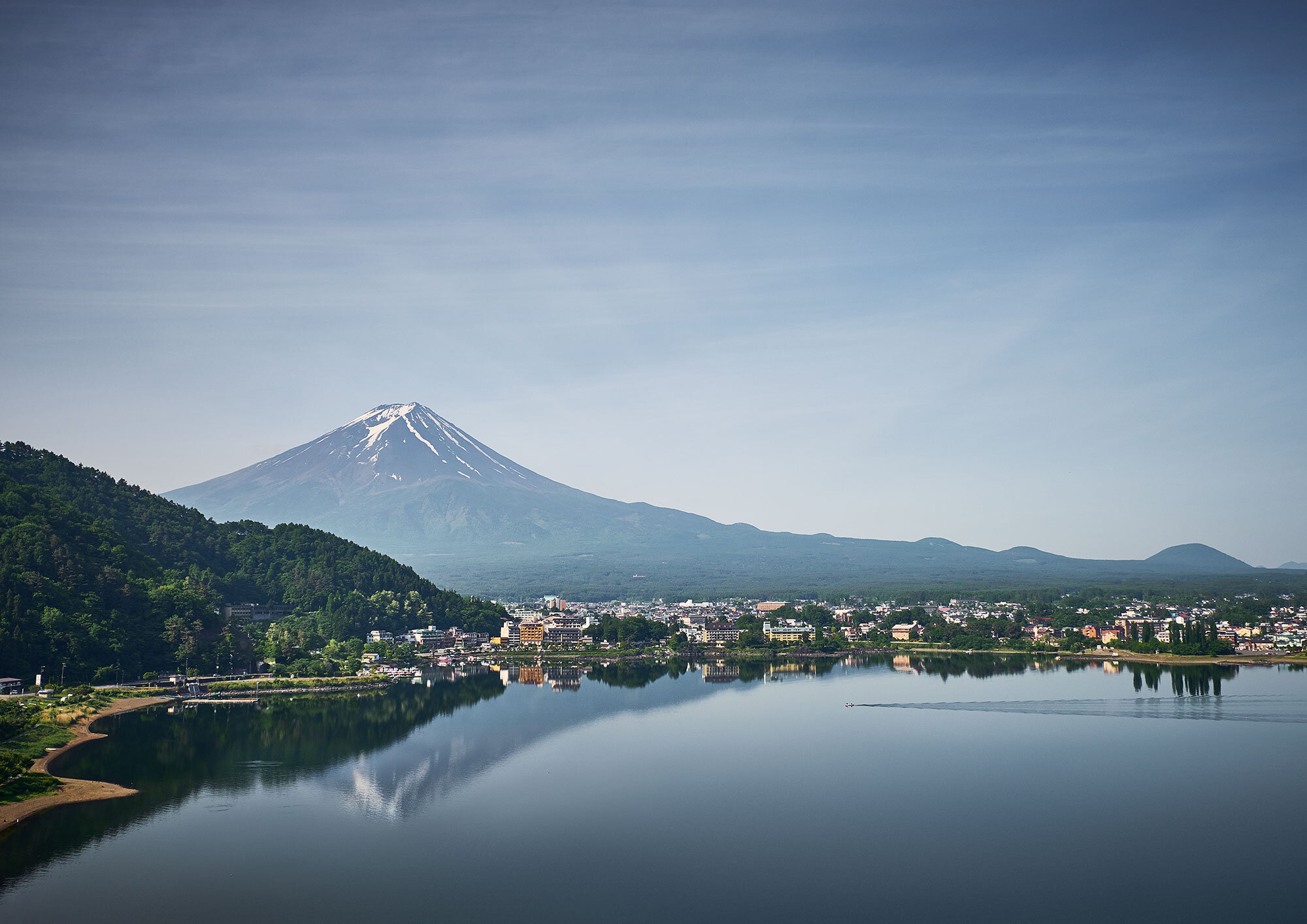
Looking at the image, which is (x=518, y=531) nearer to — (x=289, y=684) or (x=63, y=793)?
(x=289, y=684)

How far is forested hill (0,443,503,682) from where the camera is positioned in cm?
3500

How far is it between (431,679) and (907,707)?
67.9ft

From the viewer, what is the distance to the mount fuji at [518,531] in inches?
4938

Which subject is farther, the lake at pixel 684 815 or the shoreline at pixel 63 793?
the shoreline at pixel 63 793

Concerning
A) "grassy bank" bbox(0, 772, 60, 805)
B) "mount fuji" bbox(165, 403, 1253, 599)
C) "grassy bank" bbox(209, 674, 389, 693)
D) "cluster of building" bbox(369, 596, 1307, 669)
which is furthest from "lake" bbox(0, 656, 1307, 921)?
"mount fuji" bbox(165, 403, 1253, 599)

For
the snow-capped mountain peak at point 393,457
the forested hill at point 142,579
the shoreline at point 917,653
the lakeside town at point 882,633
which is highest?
the snow-capped mountain peak at point 393,457

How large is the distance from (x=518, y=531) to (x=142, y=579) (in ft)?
363

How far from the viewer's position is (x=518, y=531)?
502 feet

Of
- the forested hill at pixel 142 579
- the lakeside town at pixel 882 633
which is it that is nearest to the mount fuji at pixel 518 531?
the lakeside town at pixel 882 633

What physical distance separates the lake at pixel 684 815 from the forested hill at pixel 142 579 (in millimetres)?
6551

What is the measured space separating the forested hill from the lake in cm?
655

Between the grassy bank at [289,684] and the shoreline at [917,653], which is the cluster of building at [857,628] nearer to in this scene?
the shoreline at [917,653]

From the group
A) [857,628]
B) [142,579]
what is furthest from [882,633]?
Answer: [142,579]

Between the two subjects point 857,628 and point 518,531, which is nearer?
point 857,628
